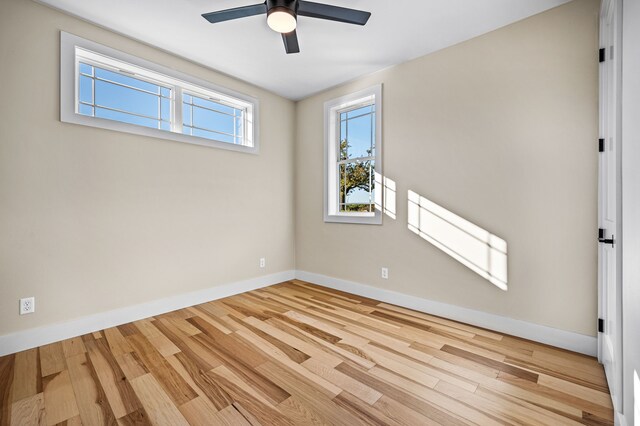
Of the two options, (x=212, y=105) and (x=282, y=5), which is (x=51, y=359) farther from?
(x=282, y=5)

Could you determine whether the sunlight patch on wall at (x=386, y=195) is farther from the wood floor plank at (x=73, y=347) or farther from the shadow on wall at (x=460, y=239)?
the wood floor plank at (x=73, y=347)

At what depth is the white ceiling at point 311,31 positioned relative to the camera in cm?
227

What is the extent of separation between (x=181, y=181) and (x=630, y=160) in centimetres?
342

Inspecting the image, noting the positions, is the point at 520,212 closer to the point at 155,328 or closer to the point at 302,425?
the point at 302,425

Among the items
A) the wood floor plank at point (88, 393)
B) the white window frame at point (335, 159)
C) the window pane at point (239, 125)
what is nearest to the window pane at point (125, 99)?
Answer: the window pane at point (239, 125)

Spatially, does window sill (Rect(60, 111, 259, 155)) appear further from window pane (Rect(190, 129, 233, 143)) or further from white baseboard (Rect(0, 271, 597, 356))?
white baseboard (Rect(0, 271, 597, 356))

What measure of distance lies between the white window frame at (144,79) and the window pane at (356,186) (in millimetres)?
1267

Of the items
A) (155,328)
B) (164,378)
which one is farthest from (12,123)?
(164,378)

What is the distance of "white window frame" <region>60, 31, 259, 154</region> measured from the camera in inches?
94.0

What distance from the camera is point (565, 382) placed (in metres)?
1.77

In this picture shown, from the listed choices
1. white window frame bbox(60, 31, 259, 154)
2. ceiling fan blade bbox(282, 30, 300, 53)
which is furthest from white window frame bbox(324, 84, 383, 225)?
ceiling fan blade bbox(282, 30, 300, 53)

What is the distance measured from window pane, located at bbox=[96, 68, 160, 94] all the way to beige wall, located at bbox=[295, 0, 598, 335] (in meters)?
2.42

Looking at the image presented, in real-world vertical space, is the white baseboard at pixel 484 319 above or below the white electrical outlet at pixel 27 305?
below

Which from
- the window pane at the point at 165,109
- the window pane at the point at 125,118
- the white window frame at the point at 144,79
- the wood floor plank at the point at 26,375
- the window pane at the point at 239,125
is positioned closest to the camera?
the wood floor plank at the point at 26,375
